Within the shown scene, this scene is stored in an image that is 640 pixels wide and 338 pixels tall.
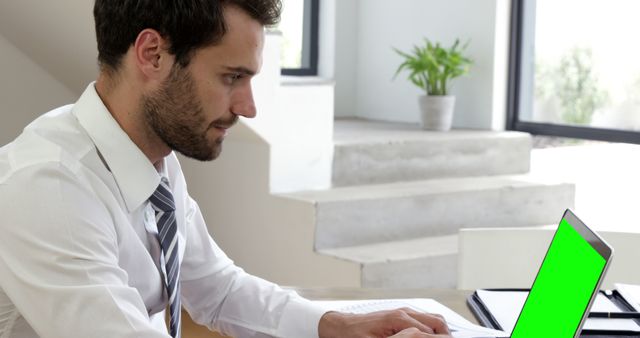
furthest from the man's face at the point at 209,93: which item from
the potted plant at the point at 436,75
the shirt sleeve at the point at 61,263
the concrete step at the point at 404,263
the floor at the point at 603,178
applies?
the potted plant at the point at 436,75

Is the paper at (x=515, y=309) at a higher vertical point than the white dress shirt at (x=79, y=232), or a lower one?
lower

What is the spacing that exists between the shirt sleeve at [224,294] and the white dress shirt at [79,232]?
0.17m

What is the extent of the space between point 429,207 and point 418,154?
400 millimetres

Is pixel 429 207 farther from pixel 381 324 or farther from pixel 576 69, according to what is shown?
pixel 381 324

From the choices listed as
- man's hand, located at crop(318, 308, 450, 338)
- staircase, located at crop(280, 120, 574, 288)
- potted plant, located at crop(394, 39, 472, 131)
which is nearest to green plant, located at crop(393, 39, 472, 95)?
potted plant, located at crop(394, 39, 472, 131)

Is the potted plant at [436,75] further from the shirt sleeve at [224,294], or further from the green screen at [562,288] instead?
the green screen at [562,288]

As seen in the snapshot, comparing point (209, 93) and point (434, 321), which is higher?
point (209, 93)

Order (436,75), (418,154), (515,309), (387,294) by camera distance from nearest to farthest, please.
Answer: (515,309)
(387,294)
(418,154)
(436,75)

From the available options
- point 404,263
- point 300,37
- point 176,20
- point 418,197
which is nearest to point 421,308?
point 176,20

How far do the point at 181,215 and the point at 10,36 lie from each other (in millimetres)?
2680

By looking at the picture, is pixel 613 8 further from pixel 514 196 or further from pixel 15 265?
pixel 15 265

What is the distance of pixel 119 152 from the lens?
1457mm

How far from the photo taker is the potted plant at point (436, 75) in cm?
465

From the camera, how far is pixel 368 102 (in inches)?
214
